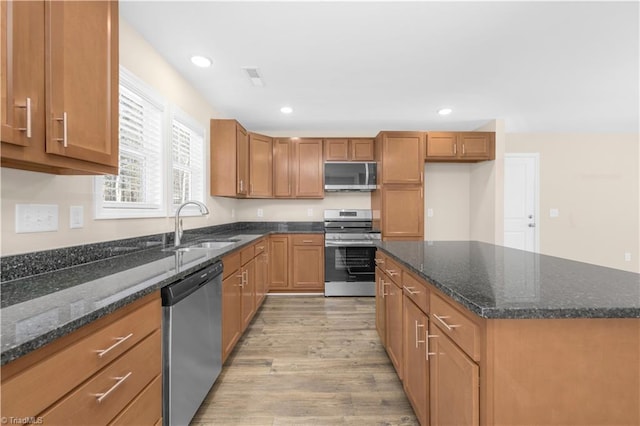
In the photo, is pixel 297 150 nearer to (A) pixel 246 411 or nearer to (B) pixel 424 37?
(B) pixel 424 37

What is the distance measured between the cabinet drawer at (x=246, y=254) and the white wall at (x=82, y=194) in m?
0.67

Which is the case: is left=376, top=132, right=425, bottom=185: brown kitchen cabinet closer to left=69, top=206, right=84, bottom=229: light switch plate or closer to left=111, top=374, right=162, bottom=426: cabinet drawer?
left=69, top=206, right=84, bottom=229: light switch plate

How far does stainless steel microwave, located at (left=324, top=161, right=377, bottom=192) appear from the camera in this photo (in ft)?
14.0

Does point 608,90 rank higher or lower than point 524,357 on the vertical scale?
higher

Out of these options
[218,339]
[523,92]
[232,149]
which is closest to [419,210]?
[523,92]

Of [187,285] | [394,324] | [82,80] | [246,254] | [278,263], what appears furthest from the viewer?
[278,263]

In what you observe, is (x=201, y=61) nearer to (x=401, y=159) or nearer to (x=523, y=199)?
(x=401, y=159)

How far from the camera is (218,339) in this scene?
190 centimetres

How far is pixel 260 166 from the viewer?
13.8 ft

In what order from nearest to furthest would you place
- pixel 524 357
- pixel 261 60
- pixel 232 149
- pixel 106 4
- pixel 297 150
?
1. pixel 524 357
2. pixel 106 4
3. pixel 261 60
4. pixel 232 149
5. pixel 297 150

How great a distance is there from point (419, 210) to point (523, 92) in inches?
71.7

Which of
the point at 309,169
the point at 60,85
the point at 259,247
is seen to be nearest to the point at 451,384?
the point at 60,85

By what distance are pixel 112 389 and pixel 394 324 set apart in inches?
62.8

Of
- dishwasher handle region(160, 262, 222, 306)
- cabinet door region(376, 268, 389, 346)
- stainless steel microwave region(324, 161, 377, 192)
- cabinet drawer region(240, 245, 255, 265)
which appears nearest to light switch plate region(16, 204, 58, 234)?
dishwasher handle region(160, 262, 222, 306)
